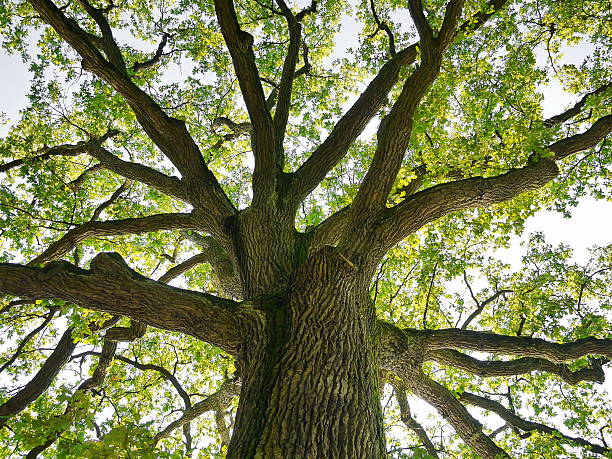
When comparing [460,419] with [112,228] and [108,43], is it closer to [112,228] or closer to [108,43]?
[112,228]

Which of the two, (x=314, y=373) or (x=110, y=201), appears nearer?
(x=314, y=373)

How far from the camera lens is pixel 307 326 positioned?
3.94 metres

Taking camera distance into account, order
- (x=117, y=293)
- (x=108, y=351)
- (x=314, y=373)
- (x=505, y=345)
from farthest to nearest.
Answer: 1. (x=108, y=351)
2. (x=505, y=345)
3. (x=117, y=293)
4. (x=314, y=373)

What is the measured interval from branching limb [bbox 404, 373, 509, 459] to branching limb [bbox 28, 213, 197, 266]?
440 centimetres

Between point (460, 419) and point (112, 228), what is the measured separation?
19.7 ft

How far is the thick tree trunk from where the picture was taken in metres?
3.05

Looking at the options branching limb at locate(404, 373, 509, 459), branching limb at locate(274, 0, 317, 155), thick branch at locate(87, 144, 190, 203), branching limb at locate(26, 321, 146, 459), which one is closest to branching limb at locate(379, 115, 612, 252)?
branching limb at locate(404, 373, 509, 459)

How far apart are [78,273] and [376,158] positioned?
3.24m

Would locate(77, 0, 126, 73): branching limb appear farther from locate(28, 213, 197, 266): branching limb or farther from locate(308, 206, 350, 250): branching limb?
locate(308, 206, 350, 250): branching limb

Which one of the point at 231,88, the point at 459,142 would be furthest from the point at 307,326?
the point at 231,88

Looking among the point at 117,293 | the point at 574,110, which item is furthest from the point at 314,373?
the point at 574,110

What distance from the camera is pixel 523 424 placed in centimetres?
692

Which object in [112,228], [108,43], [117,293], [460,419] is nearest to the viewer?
[117,293]

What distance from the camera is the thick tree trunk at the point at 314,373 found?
305 centimetres
